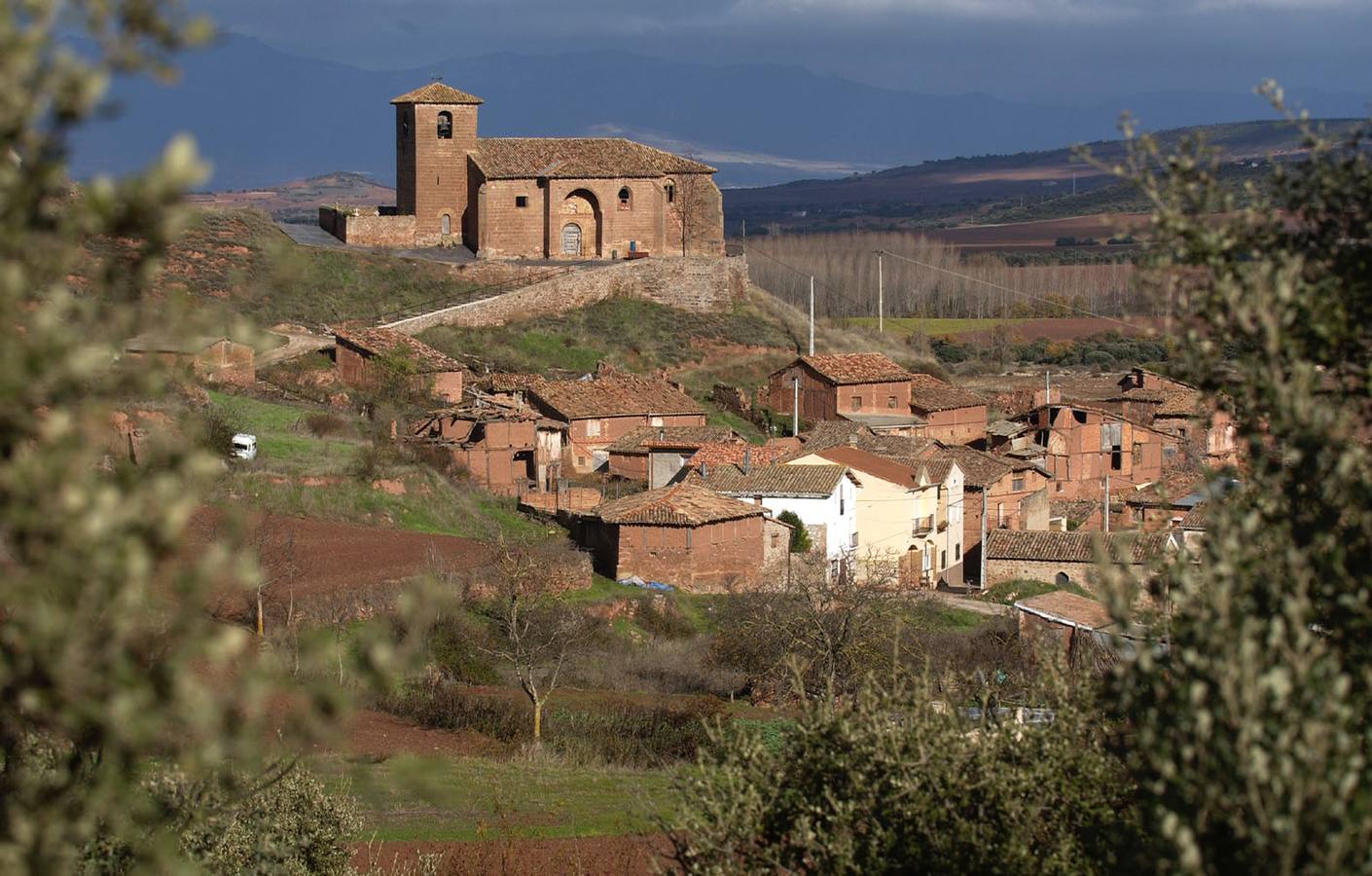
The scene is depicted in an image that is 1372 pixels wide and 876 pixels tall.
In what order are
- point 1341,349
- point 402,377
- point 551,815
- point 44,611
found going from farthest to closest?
point 402,377
point 551,815
point 1341,349
point 44,611

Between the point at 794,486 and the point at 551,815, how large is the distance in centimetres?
1667

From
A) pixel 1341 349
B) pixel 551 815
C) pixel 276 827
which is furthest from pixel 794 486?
pixel 1341 349

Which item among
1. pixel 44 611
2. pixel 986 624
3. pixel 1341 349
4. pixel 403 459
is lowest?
pixel 986 624

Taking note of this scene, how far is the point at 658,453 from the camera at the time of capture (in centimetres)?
3594

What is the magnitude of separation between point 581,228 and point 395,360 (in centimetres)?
1570

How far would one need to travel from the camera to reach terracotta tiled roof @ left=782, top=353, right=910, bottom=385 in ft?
147

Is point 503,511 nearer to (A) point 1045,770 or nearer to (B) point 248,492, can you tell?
(B) point 248,492

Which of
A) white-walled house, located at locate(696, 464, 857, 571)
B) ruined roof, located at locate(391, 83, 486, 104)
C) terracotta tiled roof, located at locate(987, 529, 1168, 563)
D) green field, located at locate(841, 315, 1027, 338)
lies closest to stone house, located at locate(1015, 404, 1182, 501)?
terracotta tiled roof, located at locate(987, 529, 1168, 563)

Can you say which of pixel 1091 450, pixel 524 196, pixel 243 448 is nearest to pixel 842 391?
pixel 1091 450

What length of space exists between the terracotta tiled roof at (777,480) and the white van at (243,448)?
28.4 ft

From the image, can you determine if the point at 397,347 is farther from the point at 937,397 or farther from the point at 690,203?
the point at 690,203

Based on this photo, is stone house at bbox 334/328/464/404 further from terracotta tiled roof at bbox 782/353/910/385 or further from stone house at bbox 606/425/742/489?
terracotta tiled roof at bbox 782/353/910/385

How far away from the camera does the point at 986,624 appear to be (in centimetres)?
2862

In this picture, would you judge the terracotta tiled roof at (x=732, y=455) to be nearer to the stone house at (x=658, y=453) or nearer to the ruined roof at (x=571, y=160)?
the stone house at (x=658, y=453)
